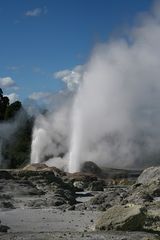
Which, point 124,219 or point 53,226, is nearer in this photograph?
point 124,219

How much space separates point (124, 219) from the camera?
16766 mm

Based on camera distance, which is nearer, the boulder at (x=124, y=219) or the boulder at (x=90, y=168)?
the boulder at (x=124, y=219)

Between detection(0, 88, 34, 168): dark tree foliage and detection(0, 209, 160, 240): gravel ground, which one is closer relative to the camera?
detection(0, 209, 160, 240): gravel ground

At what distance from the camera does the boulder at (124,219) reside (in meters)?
16.7

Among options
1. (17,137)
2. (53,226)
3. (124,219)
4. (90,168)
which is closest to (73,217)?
(53,226)

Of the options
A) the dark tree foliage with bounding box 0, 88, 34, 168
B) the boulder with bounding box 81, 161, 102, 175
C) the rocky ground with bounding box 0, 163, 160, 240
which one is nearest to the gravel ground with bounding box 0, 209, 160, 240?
the rocky ground with bounding box 0, 163, 160, 240

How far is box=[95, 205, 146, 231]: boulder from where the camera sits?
54.7 ft

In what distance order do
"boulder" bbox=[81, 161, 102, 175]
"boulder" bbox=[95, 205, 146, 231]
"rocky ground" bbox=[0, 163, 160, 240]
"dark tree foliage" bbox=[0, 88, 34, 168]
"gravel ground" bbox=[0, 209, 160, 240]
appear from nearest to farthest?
1. "gravel ground" bbox=[0, 209, 160, 240]
2. "rocky ground" bbox=[0, 163, 160, 240]
3. "boulder" bbox=[95, 205, 146, 231]
4. "boulder" bbox=[81, 161, 102, 175]
5. "dark tree foliage" bbox=[0, 88, 34, 168]

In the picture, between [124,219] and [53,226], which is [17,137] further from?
[124,219]

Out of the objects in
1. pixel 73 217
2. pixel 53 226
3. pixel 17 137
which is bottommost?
pixel 53 226

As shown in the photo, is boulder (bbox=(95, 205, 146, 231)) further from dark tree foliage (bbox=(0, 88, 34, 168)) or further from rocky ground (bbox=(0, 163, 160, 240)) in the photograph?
dark tree foliage (bbox=(0, 88, 34, 168))

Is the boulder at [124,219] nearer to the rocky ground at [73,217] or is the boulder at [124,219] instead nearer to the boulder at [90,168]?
the rocky ground at [73,217]

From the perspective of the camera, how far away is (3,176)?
131 feet

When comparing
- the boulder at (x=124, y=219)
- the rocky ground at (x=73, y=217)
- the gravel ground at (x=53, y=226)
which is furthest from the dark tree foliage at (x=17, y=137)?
the boulder at (x=124, y=219)
